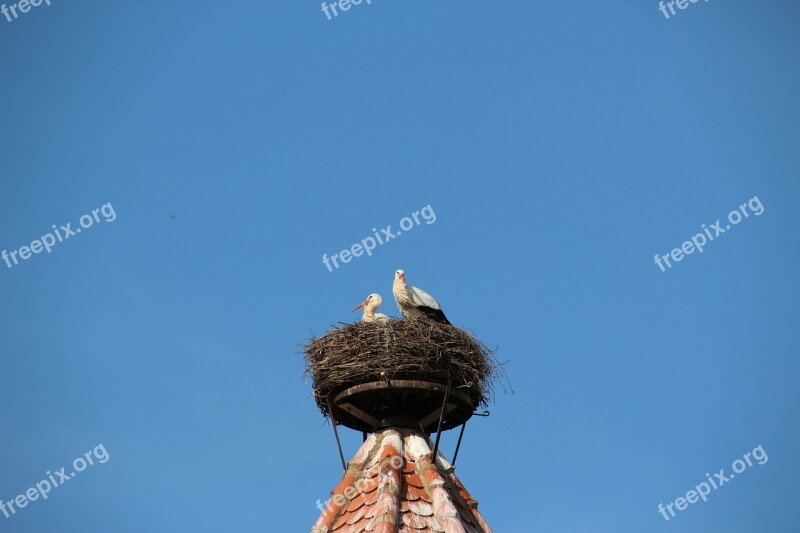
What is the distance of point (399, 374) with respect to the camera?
43.7 ft

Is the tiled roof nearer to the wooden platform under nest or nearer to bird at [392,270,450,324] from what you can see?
the wooden platform under nest

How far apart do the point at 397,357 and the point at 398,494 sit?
5.05ft

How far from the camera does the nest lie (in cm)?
1336

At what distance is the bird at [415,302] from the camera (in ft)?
53.3

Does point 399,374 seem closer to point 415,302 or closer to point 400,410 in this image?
point 400,410

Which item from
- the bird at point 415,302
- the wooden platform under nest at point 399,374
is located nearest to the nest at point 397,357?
the wooden platform under nest at point 399,374

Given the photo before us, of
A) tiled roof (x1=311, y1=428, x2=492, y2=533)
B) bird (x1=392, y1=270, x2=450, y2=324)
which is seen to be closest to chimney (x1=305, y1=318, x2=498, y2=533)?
tiled roof (x1=311, y1=428, x2=492, y2=533)

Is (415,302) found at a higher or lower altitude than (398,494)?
higher

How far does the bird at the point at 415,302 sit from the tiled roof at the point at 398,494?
281 cm

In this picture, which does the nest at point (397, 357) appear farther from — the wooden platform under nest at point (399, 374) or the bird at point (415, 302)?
the bird at point (415, 302)

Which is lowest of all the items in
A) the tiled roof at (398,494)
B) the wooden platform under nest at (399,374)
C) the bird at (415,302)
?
the tiled roof at (398,494)

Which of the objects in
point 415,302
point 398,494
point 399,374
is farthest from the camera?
point 415,302

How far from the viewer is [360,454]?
44.4ft

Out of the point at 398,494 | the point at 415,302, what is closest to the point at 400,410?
the point at 398,494
